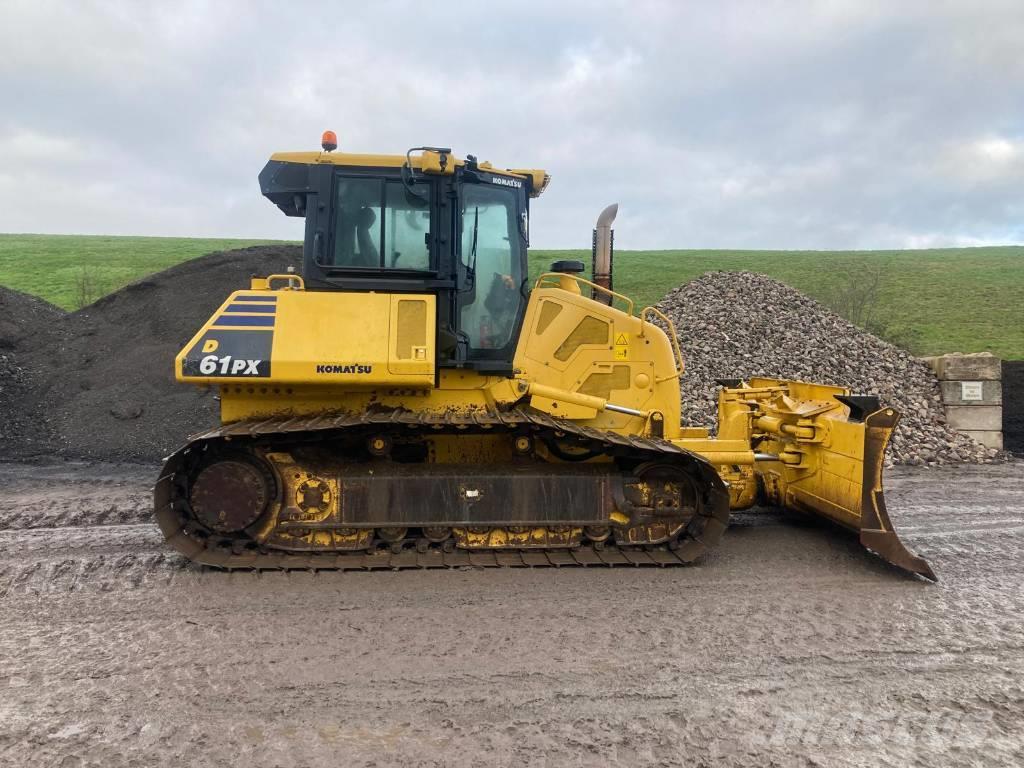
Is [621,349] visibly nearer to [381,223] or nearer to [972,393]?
[381,223]

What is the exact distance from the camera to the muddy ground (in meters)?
2.79

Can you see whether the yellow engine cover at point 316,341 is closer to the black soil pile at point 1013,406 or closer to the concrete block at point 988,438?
the concrete block at point 988,438

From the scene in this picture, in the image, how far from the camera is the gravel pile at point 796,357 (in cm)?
1148

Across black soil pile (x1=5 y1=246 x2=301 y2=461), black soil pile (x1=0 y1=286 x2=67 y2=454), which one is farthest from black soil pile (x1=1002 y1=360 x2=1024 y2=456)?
black soil pile (x1=0 y1=286 x2=67 y2=454)

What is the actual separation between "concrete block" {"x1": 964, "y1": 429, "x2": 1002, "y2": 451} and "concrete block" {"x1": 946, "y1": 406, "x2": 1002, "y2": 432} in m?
0.06

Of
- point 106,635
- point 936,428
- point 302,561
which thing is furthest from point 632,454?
point 936,428

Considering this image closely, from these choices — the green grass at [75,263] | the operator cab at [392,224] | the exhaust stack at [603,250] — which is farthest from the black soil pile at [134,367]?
the green grass at [75,263]

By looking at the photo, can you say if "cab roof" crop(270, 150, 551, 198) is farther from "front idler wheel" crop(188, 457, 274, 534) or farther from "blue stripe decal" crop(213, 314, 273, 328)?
"front idler wheel" crop(188, 457, 274, 534)

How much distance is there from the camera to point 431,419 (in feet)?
16.3

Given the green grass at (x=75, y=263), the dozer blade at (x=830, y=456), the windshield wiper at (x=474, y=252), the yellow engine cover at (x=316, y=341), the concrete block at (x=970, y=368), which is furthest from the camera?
the green grass at (x=75, y=263)

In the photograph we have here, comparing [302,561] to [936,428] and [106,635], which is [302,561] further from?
[936,428]

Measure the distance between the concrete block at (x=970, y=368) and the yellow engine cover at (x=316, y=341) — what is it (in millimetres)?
11617

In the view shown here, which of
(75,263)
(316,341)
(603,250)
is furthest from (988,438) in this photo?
→ (75,263)

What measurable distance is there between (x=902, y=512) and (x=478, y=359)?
5.17 meters
